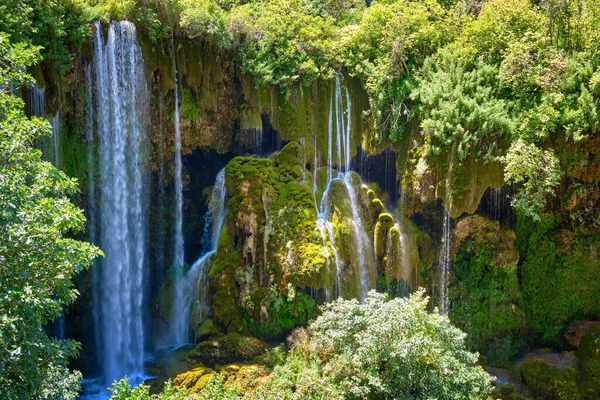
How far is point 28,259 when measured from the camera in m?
7.11

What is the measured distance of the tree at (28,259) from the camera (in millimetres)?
6789

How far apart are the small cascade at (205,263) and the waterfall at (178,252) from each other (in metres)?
0.23

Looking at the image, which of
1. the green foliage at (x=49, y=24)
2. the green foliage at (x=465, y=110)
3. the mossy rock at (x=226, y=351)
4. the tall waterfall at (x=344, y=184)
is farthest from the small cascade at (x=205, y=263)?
the green foliage at (x=465, y=110)

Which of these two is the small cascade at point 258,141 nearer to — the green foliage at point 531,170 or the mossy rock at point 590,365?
the green foliage at point 531,170

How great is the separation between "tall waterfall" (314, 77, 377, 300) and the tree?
838cm

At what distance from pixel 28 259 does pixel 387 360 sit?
7.01 meters

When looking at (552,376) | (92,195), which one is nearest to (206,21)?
(92,195)

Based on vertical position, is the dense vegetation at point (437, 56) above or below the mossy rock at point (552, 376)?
above

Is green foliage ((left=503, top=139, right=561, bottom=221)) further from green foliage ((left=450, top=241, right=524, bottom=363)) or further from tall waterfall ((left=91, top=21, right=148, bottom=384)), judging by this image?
tall waterfall ((left=91, top=21, right=148, bottom=384))

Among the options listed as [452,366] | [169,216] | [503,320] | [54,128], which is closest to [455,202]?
[503,320]

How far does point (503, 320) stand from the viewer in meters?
15.3

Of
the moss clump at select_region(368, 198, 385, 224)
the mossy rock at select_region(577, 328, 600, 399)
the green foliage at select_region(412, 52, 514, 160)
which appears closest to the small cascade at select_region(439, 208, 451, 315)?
the moss clump at select_region(368, 198, 385, 224)

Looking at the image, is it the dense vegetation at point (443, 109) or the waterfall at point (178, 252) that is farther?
the waterfall at point (178, 252)

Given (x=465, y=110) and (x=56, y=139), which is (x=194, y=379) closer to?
(x=56, y=139)
